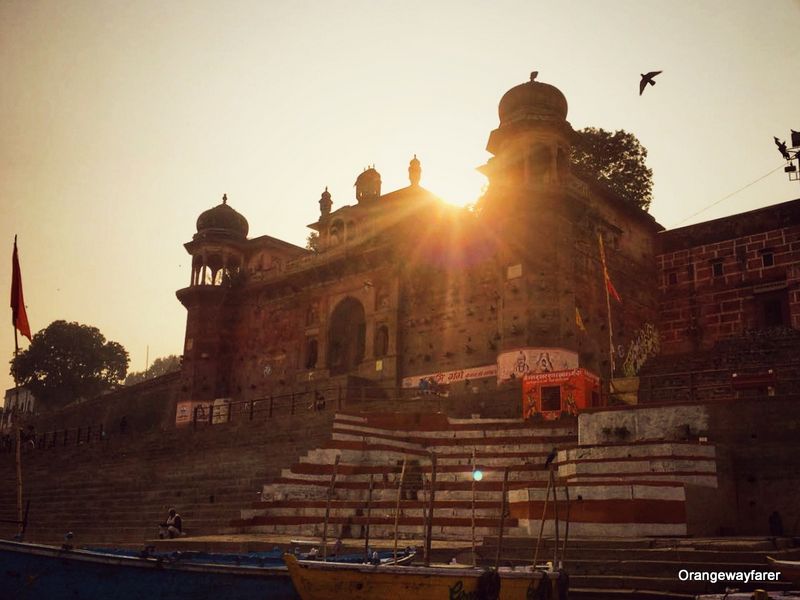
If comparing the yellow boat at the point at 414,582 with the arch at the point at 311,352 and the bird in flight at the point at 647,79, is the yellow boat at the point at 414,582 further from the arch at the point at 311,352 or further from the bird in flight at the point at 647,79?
the arch at the point at 311,352

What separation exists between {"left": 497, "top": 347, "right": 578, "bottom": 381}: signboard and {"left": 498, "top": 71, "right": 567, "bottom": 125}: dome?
8.45 metres

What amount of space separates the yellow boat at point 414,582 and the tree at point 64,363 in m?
55.8

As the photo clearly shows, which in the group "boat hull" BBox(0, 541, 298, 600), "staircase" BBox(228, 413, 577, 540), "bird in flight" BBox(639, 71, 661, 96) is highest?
"bird in flight" BBox(639, 71, 661, 96)

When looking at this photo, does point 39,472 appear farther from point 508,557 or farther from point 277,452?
point 508,557

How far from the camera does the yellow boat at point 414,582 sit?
8.20m

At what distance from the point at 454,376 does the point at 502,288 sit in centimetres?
353

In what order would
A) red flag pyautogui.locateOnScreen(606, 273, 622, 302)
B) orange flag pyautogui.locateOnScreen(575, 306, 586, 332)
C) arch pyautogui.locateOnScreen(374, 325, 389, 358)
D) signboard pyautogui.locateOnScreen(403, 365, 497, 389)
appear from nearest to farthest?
orange flag pyautogui.locateOnScreen(575, 306, 586, 332), signboard pyautogui.locateOnScreen(403, 365, 497, 389), red flag pyautogui.locateOnScreen(606, 273, 622, 302), arch pyautogui.locateOnScreen(374, 325, 389, 358)

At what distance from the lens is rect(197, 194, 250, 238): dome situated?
122 ft

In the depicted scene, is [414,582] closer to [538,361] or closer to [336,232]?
[538,361]

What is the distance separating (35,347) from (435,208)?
4185cm

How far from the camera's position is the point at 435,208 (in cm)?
3041

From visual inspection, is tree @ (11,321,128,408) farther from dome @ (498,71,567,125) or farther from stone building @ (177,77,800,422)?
dome @ (498,71,567,125)

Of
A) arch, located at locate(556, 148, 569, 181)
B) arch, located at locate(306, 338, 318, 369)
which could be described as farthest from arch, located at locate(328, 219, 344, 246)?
arch, located at locate(556, 148, 569, 181)

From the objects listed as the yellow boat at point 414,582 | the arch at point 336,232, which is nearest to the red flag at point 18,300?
the yellow boat at point 414,582
